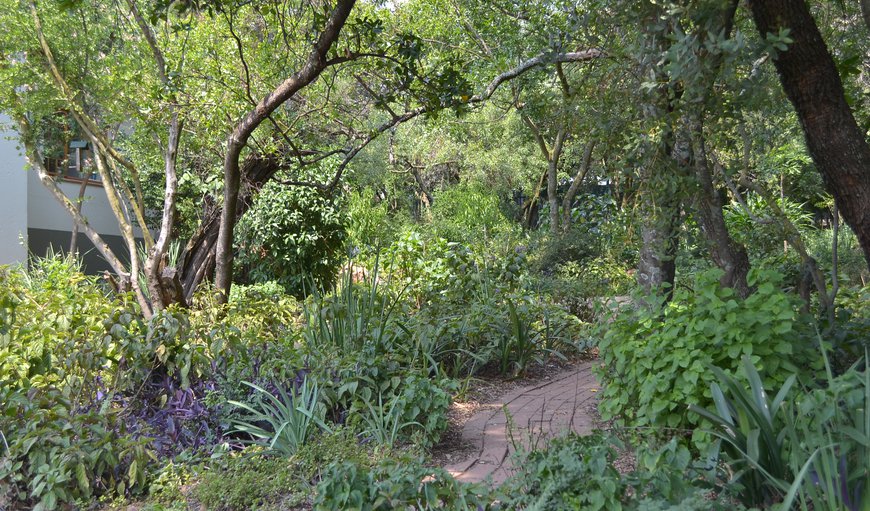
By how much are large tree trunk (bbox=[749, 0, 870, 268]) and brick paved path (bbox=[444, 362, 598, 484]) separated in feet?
6.51

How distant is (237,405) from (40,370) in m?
1.50

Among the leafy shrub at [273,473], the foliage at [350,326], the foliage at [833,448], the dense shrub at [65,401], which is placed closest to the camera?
the foliage at [833,448]

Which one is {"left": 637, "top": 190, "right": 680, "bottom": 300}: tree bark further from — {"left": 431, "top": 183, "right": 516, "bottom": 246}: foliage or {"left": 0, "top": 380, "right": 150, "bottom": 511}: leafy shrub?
{"left": 431, "top": 183, "right": 516, "bottom": 246}: foliage

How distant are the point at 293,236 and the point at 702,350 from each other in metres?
9.40

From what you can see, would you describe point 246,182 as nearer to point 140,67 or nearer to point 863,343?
point 140,67

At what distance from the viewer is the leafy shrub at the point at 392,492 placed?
9.64 ft

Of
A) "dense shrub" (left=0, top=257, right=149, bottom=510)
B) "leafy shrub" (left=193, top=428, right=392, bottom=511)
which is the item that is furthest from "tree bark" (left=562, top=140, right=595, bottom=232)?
"leafy shrub" (left=193, top=428, right=392, bottom=511)

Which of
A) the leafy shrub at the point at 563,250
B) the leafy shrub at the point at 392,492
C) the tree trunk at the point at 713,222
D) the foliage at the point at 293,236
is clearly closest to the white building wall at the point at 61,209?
the foliage at the point at 293,236

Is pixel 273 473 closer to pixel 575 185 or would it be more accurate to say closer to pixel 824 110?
pixel 824 110

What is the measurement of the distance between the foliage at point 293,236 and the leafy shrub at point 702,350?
8.53m

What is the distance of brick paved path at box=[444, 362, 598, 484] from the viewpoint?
168 inches

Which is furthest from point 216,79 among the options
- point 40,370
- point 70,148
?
point 70,148

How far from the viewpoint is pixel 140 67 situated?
967cm

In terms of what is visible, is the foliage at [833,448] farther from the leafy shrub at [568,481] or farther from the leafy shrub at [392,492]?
the leafy shrub at [392,492]
